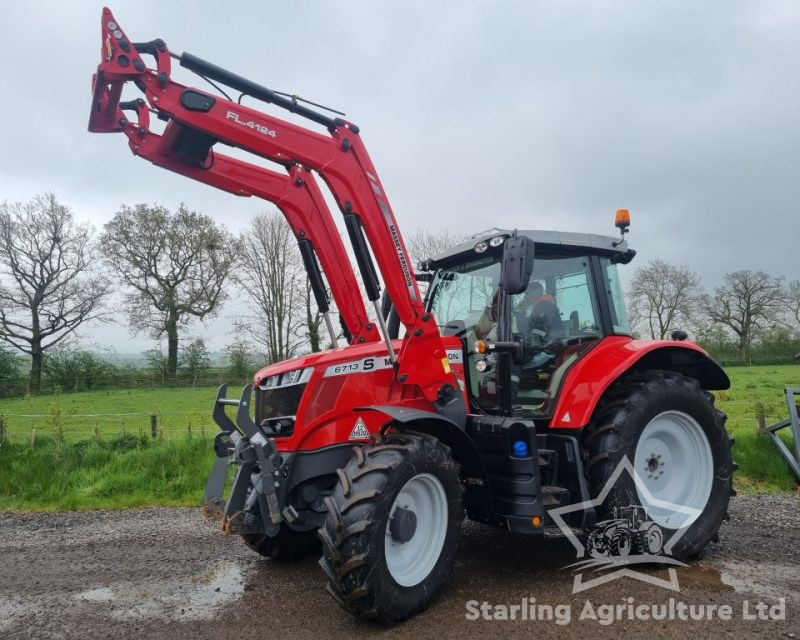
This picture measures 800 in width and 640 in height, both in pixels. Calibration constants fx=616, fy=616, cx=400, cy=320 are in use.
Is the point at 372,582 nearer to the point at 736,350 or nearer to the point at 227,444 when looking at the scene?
the point at 227,444

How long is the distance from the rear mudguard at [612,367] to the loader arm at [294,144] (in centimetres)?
88

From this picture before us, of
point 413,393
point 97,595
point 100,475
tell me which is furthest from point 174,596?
point 100,475

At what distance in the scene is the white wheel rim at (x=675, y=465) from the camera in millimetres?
4680

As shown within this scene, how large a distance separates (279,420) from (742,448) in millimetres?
6815

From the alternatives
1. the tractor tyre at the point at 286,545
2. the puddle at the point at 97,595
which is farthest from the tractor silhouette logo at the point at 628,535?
the puddle at the point at 97,595

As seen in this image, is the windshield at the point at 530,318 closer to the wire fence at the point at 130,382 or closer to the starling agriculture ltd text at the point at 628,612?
the starling agriculture ltd text at the point at 628,612

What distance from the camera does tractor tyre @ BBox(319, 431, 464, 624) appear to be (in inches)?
131

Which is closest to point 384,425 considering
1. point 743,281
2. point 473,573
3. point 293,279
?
point 473,573

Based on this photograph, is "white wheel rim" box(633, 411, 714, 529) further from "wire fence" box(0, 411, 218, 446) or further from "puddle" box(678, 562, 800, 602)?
"wire fence" box(0, 411, 218, 446)

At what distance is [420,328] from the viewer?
430cm

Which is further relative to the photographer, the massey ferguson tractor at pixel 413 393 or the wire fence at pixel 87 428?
the wire fence at pixel 87 428

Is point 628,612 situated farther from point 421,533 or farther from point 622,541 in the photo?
point 421,533

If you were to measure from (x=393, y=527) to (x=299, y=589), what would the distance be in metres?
1.13

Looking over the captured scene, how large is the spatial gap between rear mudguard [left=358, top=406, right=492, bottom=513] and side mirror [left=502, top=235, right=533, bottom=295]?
38.1 inches
